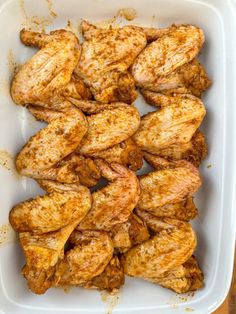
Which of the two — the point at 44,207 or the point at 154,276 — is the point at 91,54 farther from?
the point at 154,276

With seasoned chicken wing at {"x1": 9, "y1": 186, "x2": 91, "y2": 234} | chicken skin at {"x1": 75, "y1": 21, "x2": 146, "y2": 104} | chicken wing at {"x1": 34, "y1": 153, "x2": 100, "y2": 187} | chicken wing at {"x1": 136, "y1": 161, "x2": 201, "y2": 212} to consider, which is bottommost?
chicken wing at {"x1": 136, "y1": 161, "x2": 201, "y2": 212}

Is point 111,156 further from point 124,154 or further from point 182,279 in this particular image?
point 182,279

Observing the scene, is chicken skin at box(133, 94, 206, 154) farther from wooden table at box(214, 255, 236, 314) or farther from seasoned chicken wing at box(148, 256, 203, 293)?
wooden table at box(214, 255, 236, 314)

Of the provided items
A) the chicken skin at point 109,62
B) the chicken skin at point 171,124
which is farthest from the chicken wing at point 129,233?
the chicken skin at point 109,62

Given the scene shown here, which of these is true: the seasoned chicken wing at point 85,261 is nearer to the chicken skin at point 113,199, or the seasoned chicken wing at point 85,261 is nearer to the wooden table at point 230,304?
the chicken skin at point 113,199

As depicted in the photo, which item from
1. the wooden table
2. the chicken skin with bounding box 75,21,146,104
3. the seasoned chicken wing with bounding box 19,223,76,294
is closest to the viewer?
the seasoned chicken wing with bounding box 19,223,76,294

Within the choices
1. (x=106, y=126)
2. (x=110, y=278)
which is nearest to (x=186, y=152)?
(x=106, y=126)

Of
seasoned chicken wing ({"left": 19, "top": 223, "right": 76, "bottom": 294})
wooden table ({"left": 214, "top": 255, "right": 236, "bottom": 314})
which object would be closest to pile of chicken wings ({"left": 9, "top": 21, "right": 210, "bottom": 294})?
seasoned chicken wing ({"left": 19, "top": 223, "right": 76, "bottom": 294})

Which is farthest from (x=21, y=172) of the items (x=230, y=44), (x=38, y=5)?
(x=230, y=44)
